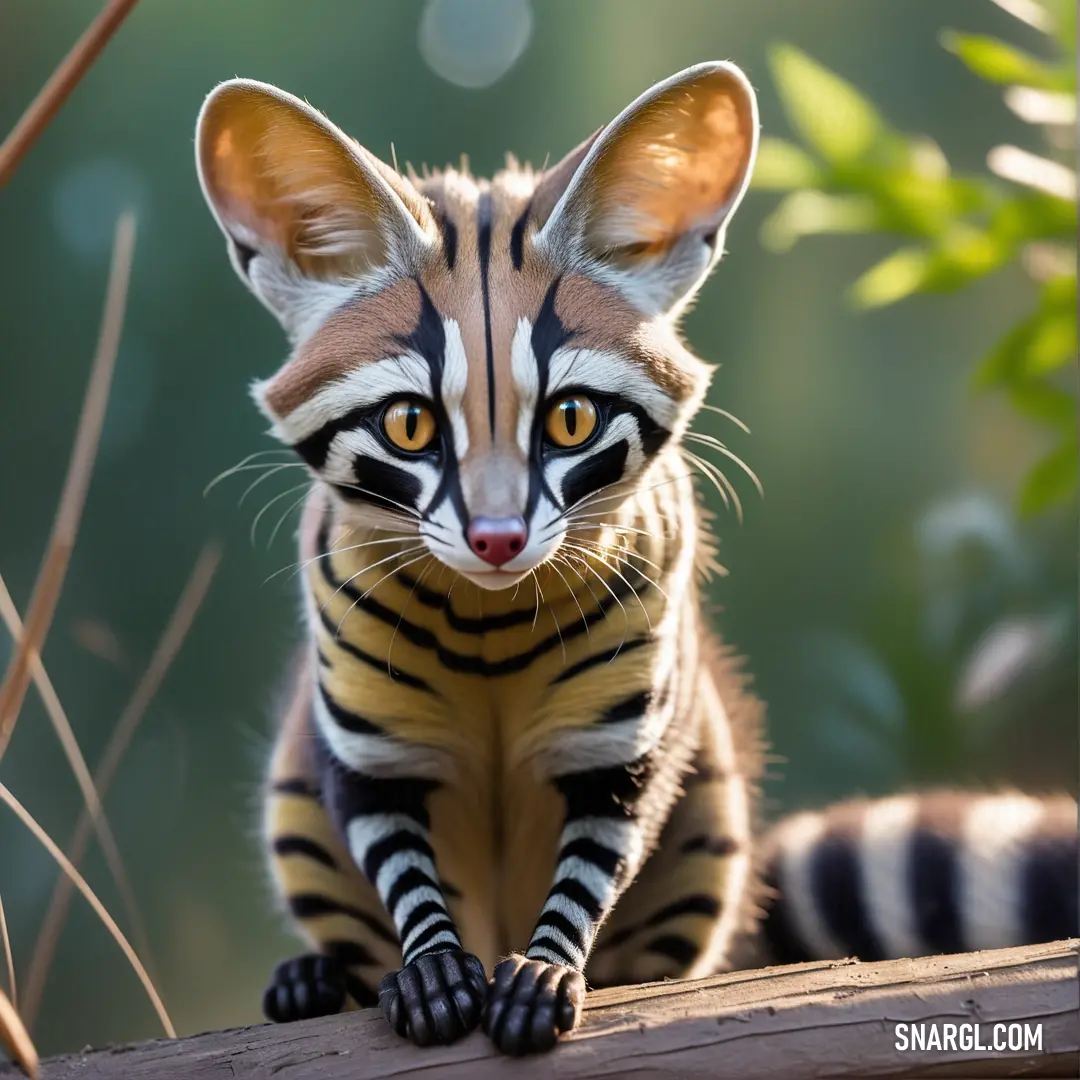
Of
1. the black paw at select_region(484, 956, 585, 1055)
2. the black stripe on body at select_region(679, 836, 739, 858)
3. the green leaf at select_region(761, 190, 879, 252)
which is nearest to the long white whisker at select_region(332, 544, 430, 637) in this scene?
the black paw at select_region(484, 956, 585, 1055)

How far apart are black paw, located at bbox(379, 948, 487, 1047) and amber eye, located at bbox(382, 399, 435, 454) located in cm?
41

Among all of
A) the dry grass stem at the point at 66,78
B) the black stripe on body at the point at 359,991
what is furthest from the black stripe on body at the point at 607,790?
the dry grass stem at the point at 66,78

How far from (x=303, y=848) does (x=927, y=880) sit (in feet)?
2.24

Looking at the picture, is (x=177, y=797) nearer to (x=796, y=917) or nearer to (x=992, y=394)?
(x=796, y=917)

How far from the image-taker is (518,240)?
1013mm

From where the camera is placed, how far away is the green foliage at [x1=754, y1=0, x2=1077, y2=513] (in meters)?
1.54

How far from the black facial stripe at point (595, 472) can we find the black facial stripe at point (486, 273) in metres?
0.08

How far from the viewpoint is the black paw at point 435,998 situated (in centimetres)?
95

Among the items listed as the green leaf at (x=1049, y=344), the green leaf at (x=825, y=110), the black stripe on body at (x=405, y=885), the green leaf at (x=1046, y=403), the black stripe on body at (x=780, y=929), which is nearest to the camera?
the black stripe on body at (x=405, y=885)

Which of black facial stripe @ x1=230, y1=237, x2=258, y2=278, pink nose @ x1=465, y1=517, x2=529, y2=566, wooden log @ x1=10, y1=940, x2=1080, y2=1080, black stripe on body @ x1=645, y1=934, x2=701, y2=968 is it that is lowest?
black stripe on body @ x1=645, y1=934, x2=701, y2=968

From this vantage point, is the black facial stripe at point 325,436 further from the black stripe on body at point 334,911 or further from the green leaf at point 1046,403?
the green leaf at point 1046,403

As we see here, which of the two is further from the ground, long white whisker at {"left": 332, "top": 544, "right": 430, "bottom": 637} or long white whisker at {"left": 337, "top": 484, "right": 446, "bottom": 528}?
long white whisker at {"left": 337, "top": 484, "right": 446, "bottom": 528}

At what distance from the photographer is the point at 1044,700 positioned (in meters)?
2.16

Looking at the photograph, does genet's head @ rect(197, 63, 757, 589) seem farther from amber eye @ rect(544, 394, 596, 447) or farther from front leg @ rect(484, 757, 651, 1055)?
front leg @ rect(484, 757, 651, 1055)
